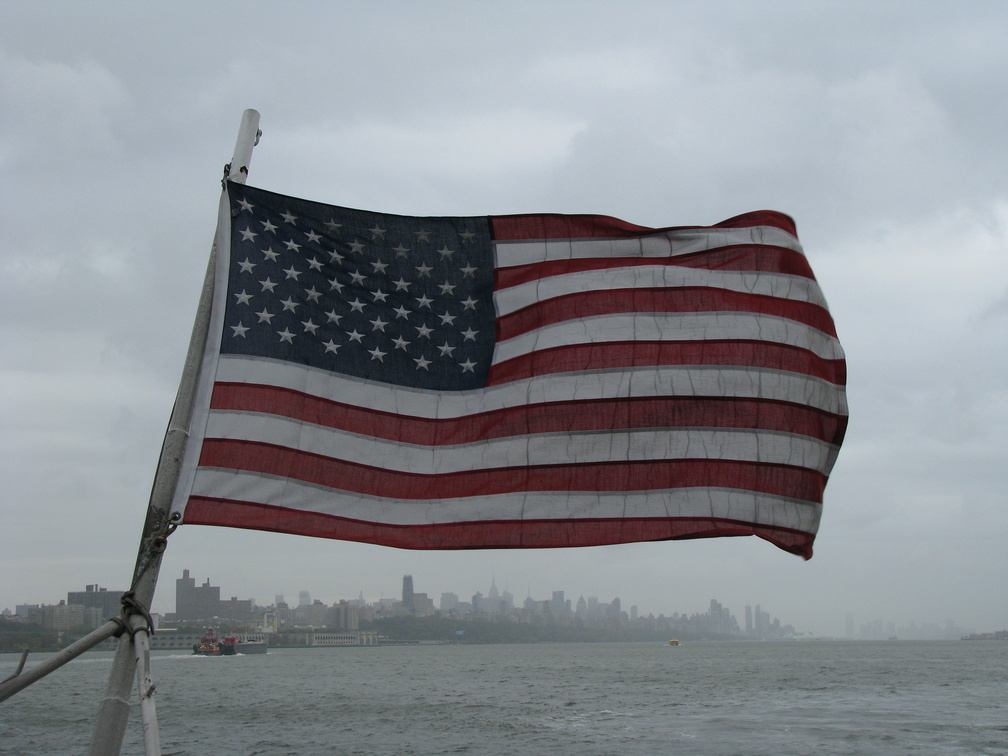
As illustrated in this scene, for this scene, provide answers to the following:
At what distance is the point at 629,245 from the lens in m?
9.10

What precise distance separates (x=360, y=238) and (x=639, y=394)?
2.66m

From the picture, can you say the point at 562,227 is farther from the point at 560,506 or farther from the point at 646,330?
the point at 560,506

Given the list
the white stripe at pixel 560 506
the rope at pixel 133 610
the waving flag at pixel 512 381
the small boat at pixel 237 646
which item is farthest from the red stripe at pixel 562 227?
the small boat at pixel 237 646

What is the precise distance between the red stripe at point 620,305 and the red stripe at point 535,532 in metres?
1.73

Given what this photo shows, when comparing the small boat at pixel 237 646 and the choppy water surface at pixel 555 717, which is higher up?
the small boat at pixel 237 646

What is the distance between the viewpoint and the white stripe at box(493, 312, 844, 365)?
28.8 feet

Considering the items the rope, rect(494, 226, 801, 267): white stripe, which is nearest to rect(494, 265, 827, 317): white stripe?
rect(494, 226, 801, 267): white stripe

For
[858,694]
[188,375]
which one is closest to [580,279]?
[188,375]

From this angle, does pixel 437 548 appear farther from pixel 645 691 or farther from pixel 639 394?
pixel 645 691

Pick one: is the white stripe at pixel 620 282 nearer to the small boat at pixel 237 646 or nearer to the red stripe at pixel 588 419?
the red stripe at pixel 588 419

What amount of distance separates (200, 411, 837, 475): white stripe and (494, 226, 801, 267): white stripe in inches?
65.7

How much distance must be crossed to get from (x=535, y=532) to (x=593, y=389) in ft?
4.31

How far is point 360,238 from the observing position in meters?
8.22

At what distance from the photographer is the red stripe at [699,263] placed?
892cm
